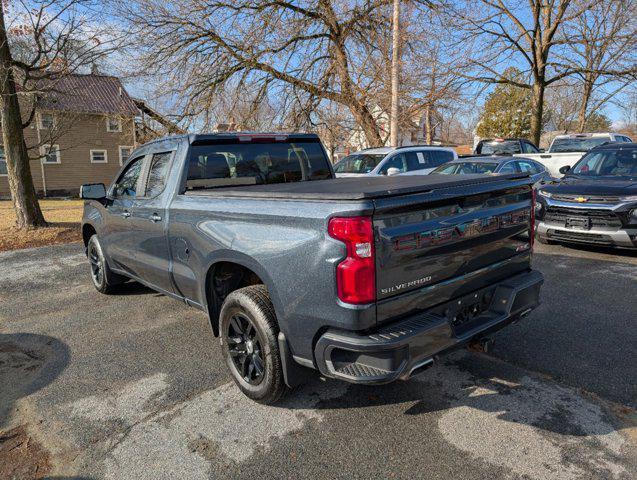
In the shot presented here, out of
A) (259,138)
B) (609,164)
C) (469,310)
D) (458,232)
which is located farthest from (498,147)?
(458,232)

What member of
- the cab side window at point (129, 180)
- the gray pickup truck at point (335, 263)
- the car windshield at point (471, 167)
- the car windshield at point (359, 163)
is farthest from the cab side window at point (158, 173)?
the car windshield at point (359, 163)

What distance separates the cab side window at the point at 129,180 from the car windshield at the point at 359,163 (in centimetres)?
805

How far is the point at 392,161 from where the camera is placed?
12.2m

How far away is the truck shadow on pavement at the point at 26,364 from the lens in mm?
3395

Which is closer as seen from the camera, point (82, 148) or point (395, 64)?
point (395, 64)

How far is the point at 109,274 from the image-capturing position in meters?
5.52

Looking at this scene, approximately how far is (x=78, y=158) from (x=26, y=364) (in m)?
28.6

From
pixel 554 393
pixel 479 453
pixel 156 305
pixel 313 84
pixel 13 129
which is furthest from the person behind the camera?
pixel 313 84

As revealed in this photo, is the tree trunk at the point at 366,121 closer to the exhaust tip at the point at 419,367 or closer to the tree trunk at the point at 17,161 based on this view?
the tree trunk at the point at 17,161

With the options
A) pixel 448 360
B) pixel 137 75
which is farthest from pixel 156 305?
pixel 137 75

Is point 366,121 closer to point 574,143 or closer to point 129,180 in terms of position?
point 574,143

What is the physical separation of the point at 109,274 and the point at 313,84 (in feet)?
42.1

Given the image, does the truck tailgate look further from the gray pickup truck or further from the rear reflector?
the rear reflector

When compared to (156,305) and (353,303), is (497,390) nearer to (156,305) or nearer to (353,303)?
(353,303)
